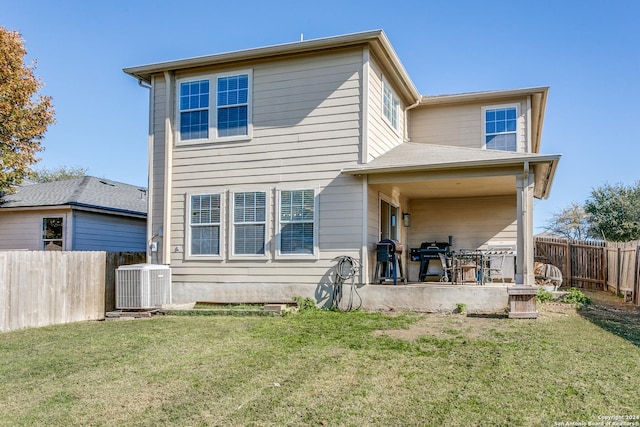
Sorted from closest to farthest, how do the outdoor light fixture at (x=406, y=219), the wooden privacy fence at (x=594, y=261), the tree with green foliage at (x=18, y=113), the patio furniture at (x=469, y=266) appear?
the patio furniture at (x=469, y=266)
the wooden privacy fence at (x=594, y=261)
the outdoor light fixture at (x=406, y=219)
the tree with green foliage at (x=18, y=113)

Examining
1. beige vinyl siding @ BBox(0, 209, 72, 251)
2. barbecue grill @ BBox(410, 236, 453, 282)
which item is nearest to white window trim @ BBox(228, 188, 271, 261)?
barbecue grill @ BBox(410, 236, 453, 282)

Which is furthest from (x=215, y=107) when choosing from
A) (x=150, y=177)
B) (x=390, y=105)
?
(x=390, y=105)

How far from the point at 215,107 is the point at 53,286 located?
4828mm

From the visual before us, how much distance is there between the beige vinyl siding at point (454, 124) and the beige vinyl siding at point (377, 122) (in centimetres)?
210

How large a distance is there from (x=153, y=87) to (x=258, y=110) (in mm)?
2763

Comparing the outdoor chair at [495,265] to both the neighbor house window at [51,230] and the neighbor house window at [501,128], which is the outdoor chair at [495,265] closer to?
the neighbor house window at [501,128]

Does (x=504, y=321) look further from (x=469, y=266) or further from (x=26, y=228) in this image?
(x=26, y=228)

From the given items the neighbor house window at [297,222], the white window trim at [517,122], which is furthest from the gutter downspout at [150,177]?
the white window trim at [517,122]

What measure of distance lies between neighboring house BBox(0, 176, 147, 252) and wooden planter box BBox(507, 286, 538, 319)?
11.7 m

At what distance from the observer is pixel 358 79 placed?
9.50 meters

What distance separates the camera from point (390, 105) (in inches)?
441

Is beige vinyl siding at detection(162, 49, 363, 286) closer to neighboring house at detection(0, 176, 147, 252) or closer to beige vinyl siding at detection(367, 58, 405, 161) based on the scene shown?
beige vinyl siding at detection(367, 58, 405, 161)

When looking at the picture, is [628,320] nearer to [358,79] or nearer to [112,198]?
[358,79]

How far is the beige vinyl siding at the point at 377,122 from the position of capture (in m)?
9.70
